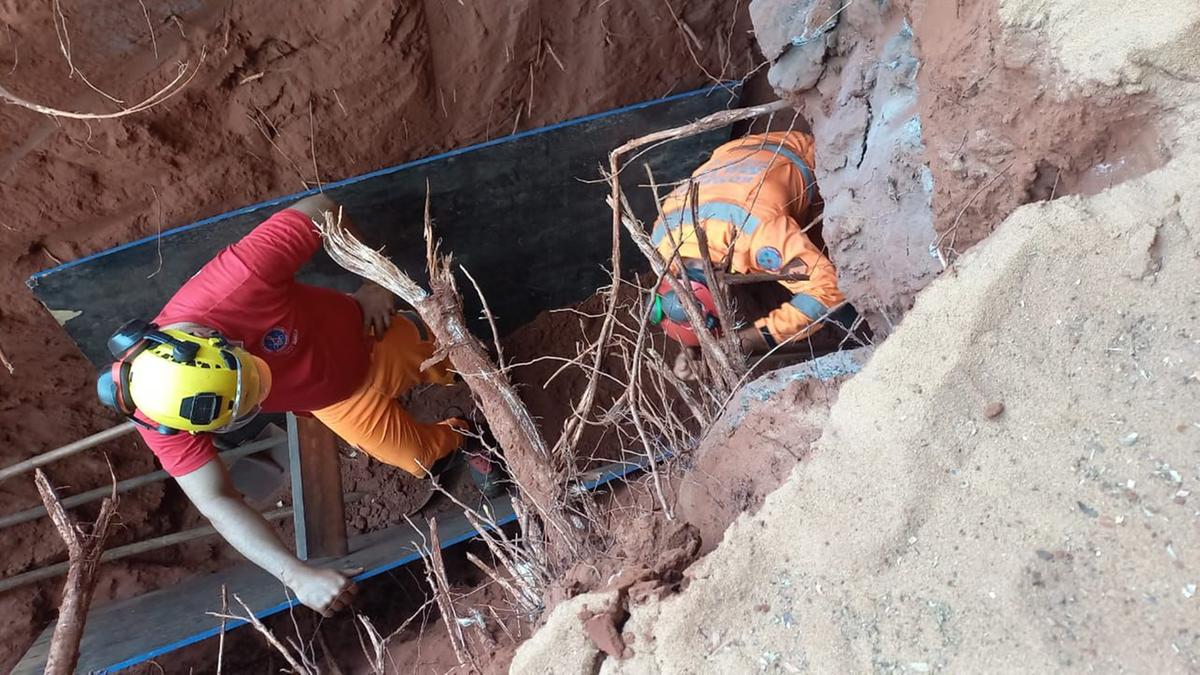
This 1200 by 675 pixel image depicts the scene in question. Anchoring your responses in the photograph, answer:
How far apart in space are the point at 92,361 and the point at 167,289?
1.74ft

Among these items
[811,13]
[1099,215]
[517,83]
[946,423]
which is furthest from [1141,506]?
[517,83]

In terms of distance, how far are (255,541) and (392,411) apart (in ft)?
2.78

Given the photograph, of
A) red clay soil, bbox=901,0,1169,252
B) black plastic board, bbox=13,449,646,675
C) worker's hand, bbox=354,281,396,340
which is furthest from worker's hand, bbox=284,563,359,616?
red clay soil, bbox=901,0,1169,252

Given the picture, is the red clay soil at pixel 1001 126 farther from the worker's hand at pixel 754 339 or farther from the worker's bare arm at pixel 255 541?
the worker's bare arm at pixel 255 541

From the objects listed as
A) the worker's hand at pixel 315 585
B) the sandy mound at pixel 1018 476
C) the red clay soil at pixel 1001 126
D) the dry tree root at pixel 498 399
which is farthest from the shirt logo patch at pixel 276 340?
the red clay soil at pixel 1001 126

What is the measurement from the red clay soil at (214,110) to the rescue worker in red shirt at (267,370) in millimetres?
567

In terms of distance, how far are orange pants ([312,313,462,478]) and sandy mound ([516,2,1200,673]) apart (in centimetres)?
216

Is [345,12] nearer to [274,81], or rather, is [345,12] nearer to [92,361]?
[274,81]

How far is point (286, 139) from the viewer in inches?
124

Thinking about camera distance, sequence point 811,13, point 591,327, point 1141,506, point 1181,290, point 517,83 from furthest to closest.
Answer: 1. point 591,327
2. point 517,83
3. point 811,13
4. point 1181,290
5. point 1141,506

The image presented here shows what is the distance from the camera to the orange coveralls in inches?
101

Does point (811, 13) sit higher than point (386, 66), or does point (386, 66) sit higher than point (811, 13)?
point (386, 66)

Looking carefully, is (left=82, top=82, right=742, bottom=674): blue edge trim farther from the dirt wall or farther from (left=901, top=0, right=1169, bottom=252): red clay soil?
(left=901, top=0, right=1169, bottom=252): red clay soil

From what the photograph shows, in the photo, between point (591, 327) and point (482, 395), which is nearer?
point (482, 395)
